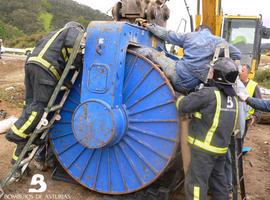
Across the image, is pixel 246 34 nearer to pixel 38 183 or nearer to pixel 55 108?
pixel 55 108

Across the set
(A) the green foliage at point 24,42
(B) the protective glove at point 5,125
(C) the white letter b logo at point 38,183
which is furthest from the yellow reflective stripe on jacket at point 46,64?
(A) the green foliage at point 24,42

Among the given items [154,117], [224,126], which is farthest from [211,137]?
[154,117]

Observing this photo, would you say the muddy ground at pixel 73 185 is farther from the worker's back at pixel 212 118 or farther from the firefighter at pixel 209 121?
the worker's back at pixel 212 118

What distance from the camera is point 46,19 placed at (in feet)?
158

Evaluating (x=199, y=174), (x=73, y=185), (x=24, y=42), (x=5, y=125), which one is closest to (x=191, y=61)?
(x=199, y=174)

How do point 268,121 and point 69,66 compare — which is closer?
point 69,66

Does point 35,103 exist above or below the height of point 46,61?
below

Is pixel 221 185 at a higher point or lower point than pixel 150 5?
lower

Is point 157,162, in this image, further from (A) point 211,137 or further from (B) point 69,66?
(B) point 69,66

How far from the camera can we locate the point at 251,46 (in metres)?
9.36

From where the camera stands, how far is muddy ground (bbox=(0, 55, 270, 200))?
13.6ft

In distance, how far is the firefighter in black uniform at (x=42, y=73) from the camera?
3.98 metres

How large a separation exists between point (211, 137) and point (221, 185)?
2.11 feet

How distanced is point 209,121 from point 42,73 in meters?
1.85
